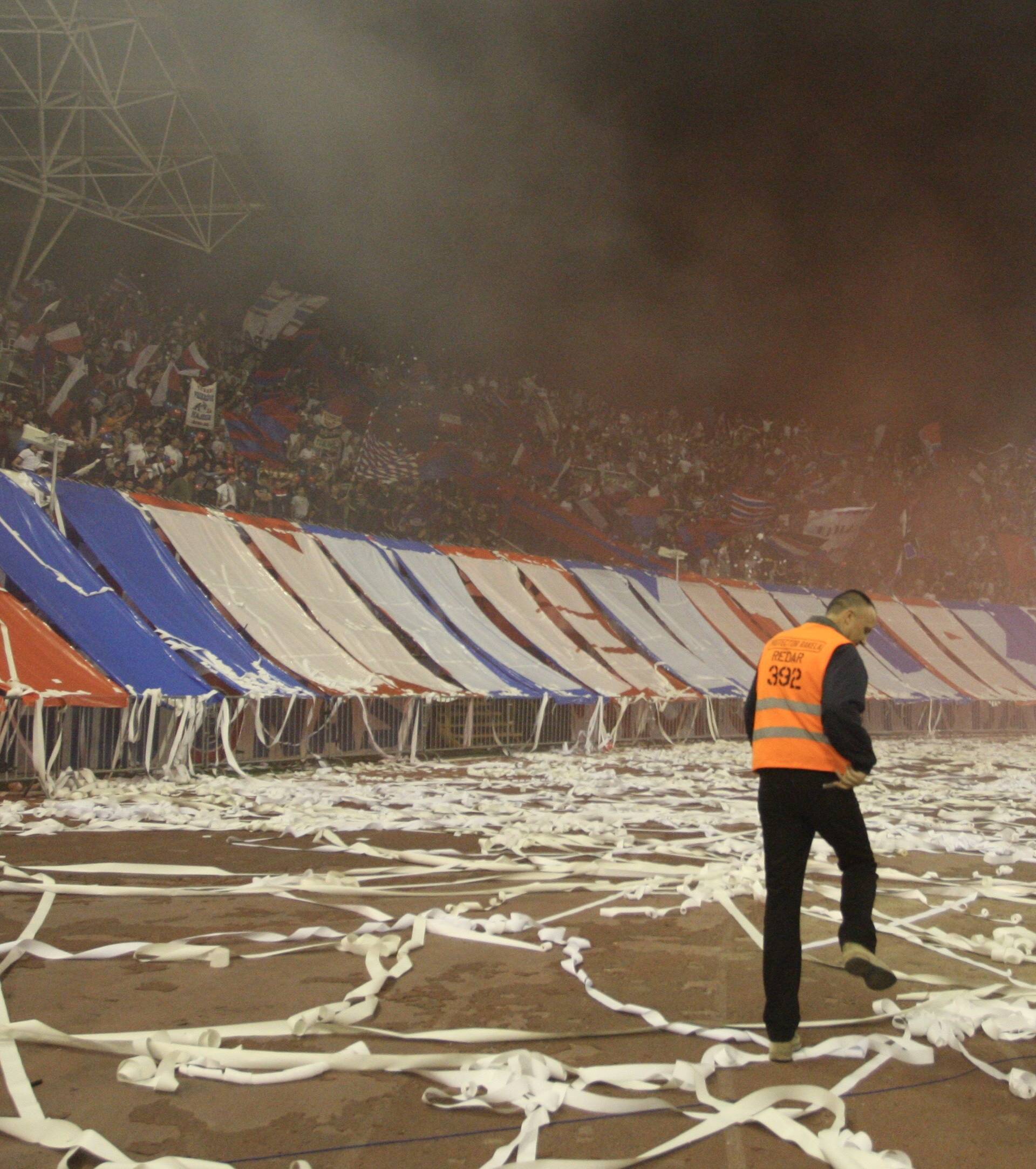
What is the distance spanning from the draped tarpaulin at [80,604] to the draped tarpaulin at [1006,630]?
65.7ft

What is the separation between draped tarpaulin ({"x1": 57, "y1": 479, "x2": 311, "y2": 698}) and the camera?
1157 centimetres

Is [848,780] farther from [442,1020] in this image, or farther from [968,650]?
[968,650]

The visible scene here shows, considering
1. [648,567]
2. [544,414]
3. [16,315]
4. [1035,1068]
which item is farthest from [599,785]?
[544,414]

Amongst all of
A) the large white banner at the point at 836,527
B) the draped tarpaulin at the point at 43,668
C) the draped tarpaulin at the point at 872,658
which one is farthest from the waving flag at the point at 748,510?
Result: the draped tarpaulin at the point at 43,668

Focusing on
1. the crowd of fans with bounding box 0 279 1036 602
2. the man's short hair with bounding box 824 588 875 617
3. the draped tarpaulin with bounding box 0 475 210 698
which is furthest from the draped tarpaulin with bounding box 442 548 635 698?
the man's short hair with bounding box 824 588 875 617

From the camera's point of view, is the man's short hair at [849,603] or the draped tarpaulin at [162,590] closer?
the man's short hair at [849,603]

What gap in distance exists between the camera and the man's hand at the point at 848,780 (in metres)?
3.77

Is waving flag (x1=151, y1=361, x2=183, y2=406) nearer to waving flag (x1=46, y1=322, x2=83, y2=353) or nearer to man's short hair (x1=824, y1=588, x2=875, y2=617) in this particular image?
waving flag (x1=46, y1=322, x2=83, y2=353)

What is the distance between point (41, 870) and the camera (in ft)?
20.2

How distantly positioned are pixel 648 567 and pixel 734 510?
5.60 m

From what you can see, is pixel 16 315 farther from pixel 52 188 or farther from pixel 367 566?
pixel 367 566

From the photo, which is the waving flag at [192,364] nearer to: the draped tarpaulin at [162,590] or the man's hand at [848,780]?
the draped tarpaulin at [162,590]

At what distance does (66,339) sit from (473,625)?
25.5ft

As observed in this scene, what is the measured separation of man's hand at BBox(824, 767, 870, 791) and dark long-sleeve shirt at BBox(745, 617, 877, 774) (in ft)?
0.07
